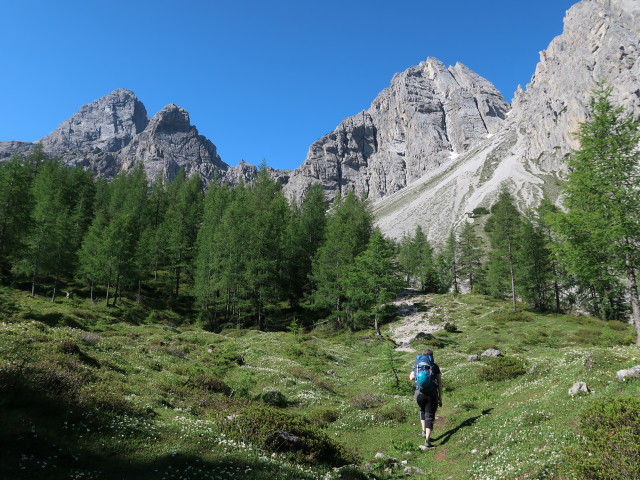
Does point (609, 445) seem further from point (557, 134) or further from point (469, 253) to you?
point (557, 134)

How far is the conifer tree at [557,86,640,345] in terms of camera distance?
20.3 metres

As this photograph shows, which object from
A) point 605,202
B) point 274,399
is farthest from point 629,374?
point 605,202

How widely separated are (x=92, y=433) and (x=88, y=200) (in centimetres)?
8605

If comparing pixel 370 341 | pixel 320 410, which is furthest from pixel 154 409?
pixel 370 341

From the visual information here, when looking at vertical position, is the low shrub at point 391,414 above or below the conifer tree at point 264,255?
below

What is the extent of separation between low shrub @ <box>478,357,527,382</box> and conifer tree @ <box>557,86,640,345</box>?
765 cm

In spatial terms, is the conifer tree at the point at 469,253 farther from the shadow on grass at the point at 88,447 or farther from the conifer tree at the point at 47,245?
the conifer tree at the point at 47,245

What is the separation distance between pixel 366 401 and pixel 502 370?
821 cm

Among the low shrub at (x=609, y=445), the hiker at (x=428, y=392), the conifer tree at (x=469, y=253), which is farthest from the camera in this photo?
the conifer tree at (x=469, y=253)

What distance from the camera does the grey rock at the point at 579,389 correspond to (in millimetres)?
10703

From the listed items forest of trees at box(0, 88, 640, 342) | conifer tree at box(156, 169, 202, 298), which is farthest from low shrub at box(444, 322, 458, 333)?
conifer tree at box(156, 169, 202, 298)

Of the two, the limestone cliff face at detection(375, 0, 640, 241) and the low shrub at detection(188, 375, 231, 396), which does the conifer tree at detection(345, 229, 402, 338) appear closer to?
the low shrub at detection(188, 375, 231, 396)

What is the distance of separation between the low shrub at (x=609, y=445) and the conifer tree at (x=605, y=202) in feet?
55.1

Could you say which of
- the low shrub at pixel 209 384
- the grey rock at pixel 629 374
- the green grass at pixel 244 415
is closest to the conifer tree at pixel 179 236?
the green grass at pixel 244 415
